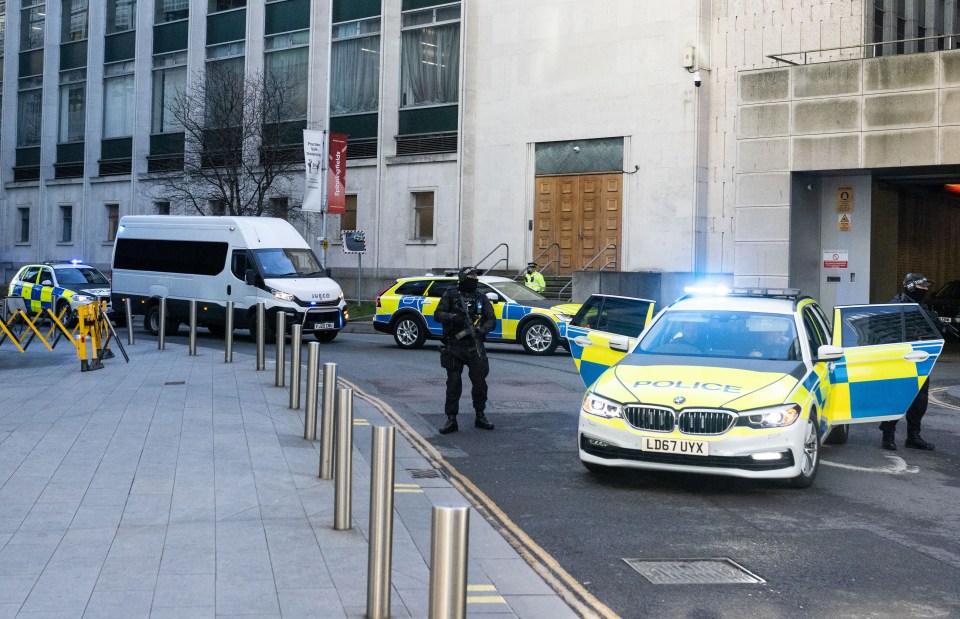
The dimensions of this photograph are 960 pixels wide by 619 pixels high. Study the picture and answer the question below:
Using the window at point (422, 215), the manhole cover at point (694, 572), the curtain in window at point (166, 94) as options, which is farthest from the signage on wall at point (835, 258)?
the curtain in window at point (166, 94)

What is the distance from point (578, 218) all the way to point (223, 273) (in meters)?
12.0

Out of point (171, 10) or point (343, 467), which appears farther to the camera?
point (171, 10)

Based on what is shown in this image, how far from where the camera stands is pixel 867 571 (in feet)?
22.0

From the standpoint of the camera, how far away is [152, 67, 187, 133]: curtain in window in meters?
44.2

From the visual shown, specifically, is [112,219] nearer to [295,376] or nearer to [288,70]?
[288,70]

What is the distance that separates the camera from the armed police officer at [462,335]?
40.0 feet

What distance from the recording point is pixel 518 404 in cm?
1466

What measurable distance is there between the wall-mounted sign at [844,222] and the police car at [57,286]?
59.8 feet

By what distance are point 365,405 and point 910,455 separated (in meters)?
6.22

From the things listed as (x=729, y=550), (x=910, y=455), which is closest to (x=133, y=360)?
(x=910, y=455)

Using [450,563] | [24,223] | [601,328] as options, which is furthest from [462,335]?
[24,223]

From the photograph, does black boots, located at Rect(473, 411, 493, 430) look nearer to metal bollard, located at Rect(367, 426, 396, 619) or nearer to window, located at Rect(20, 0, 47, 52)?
metal bollard, located at Rect(367, 426, 396, 619)

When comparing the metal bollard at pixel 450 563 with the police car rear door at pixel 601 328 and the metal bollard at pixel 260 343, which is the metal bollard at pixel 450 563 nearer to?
the police car rear door at pixel 601 328

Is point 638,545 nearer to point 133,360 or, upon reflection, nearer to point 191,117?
point 133,360
